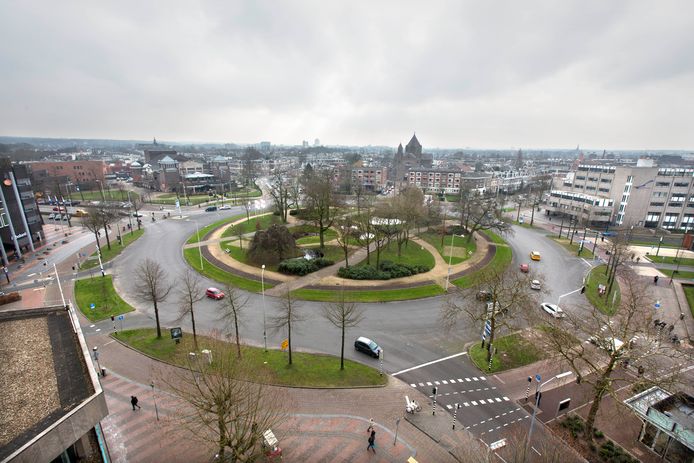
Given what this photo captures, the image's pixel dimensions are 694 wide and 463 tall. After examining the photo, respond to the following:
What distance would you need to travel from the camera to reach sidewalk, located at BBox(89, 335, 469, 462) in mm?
19250

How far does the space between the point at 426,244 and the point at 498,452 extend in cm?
4210

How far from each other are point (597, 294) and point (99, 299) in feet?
190

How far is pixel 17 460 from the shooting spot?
11.9 m

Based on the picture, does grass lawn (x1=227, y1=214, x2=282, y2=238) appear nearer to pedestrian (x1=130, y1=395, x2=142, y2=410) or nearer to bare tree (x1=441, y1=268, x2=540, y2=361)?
pedestrian (x1=130, y1=395, x2=142, y2=410)

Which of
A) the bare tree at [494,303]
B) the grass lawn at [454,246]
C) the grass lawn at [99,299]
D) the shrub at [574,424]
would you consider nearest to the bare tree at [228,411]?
the bare tree at [494,303]

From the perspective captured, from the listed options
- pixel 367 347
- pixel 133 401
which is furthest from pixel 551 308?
pixel 133 401

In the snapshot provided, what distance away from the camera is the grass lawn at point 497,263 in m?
43.0

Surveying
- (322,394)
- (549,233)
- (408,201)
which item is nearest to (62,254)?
(322,394)

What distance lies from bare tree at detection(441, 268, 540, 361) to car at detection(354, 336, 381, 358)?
7842mm

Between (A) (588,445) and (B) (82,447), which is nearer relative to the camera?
(B) (82,447)

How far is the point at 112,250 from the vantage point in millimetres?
54344

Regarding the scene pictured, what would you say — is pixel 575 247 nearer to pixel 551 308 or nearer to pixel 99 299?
pixel 551 308

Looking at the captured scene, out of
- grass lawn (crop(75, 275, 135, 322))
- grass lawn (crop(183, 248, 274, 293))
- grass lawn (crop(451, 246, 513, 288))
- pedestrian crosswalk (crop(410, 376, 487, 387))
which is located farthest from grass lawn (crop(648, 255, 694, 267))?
grass lawn (crop(75, 275, 135, 322))

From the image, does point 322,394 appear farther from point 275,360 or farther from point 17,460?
point 17,460
